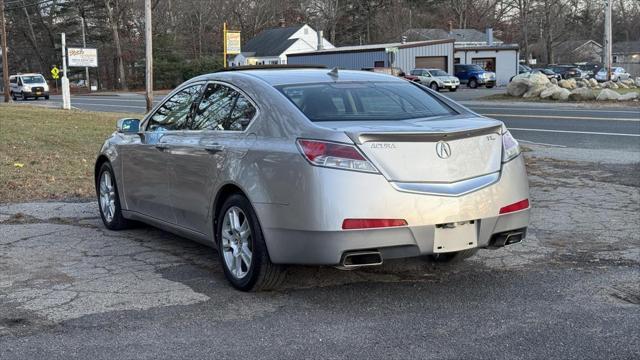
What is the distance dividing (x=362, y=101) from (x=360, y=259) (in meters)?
1.32

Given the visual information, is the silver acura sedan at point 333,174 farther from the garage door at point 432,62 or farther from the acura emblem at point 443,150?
the garage door at point 432,62

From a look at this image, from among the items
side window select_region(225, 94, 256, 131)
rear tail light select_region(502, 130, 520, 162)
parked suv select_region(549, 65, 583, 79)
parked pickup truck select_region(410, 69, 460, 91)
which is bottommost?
rear tail light select_region(502, 130, 520, 162)

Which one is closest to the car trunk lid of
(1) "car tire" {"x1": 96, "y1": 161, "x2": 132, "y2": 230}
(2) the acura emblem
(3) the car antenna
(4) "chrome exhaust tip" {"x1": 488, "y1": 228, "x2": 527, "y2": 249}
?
(2) the acura emblem

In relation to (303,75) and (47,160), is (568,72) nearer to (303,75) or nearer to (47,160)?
(47,160)


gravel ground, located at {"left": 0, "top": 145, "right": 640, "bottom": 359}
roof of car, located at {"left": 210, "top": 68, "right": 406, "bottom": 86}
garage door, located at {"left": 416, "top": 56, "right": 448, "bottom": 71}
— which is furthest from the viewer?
garage door, located at {"left": 416, "top": 56, "right": 448, "bottom": 71}

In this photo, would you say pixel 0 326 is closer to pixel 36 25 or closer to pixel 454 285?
pixel 454 285

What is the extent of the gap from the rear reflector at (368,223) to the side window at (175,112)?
2142mm

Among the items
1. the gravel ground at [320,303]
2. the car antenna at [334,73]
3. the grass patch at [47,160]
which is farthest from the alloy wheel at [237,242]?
the grass patch at [47,160]

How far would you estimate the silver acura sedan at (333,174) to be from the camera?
456cm

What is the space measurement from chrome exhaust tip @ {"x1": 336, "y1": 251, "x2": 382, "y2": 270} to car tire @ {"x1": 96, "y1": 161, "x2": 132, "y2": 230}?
3.32 meters

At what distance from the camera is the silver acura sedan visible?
180 inches

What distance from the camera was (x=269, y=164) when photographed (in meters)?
4.83

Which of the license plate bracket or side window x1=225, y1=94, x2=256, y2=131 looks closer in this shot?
the license plate bracket

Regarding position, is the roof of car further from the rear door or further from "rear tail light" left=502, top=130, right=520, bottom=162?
"rear tail light" left=502, top=130, right=520, bottom=162
